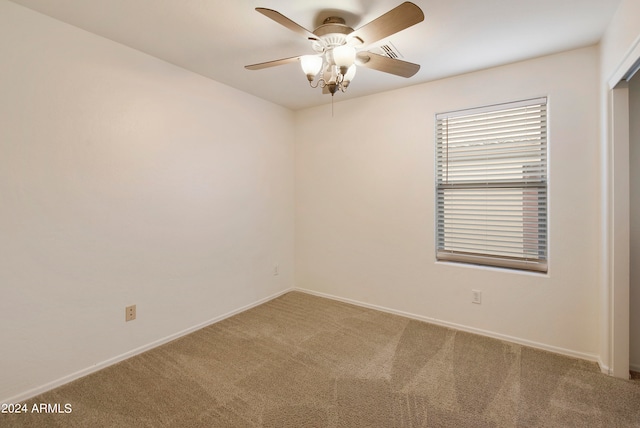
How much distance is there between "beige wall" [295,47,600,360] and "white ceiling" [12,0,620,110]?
29 cm

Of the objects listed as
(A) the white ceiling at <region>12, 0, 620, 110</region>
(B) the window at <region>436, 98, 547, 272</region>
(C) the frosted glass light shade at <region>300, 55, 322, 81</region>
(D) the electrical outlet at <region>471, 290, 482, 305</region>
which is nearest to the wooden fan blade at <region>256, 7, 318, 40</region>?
(C) the frosted glass light shade at <region>300, 55, 322, 81</region>

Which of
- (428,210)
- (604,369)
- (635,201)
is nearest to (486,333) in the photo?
(604,369)

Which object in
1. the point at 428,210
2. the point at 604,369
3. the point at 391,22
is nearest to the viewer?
the point at 391,22

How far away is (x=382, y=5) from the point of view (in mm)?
1733

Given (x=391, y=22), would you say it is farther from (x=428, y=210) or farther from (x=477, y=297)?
(x=477, y=297)

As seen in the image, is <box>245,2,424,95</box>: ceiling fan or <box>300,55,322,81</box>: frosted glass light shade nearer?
<box>245,2,424,95</box>: ceiling fan

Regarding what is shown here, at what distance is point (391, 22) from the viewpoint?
1.46 metres

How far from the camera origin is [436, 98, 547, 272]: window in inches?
98.3

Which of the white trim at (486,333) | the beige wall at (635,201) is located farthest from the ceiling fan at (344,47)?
the white trim at (486,333)

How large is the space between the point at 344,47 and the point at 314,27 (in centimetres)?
54

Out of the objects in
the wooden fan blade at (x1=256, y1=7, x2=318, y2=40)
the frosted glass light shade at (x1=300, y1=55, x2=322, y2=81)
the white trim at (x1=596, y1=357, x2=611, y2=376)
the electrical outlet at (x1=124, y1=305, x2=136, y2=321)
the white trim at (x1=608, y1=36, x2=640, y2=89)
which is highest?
the wooden fan blade at (x1=256, y1=7, x2=318, y2=40)

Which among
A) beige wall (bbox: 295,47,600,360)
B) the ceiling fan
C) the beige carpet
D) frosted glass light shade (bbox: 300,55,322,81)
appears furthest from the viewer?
beige wall (bbox: 295,47,600,360)

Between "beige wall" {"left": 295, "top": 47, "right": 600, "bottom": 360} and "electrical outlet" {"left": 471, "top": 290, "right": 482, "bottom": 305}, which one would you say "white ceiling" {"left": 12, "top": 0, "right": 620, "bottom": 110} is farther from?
"electrical outlet" {"left": 471, "top": 290, "right": 482, "bottom": 305}

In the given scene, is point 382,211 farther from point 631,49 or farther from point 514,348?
point 631,49
